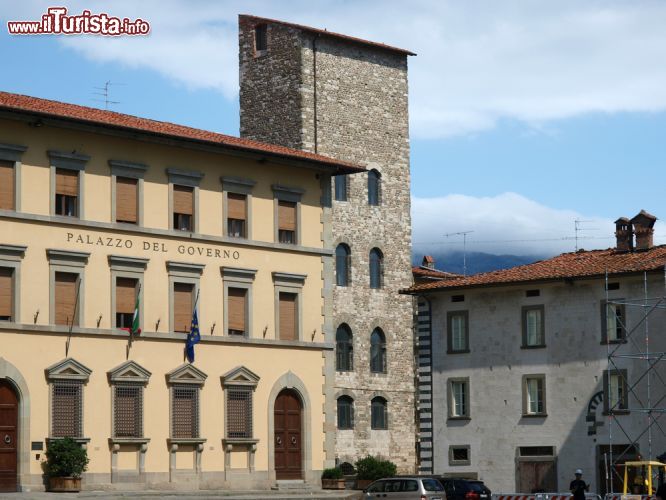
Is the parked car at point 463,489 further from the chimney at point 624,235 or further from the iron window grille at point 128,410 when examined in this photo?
the chimney at point 624,235

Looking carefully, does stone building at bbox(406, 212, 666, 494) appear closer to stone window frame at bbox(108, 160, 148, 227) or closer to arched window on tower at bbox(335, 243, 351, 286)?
arched window on tower at bbox(335, 243, 351, 286)

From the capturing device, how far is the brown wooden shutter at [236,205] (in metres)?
51.8

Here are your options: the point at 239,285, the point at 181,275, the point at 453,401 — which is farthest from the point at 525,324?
the point at 181,275

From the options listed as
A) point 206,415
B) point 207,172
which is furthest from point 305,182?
point 206,415

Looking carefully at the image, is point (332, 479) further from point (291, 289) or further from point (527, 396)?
point (527, 396)

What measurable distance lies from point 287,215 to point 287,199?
546 millimetres

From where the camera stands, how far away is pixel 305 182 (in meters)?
54.5

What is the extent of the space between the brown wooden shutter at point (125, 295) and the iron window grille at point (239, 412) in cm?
455

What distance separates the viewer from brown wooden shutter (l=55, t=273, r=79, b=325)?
4647 cm

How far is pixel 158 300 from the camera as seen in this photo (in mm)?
49125

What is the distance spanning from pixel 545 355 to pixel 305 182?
38.7 ft

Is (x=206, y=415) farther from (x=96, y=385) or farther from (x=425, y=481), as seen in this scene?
(x=425, y=481)

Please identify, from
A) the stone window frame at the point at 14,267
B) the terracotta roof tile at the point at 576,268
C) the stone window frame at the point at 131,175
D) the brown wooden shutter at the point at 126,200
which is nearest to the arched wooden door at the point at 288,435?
the stone window frame at the point at 131,175

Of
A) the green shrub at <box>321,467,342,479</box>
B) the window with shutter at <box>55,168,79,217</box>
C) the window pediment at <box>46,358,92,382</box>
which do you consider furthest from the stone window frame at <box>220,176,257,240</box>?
the green shrub at <box>321,467,342,479</box>
